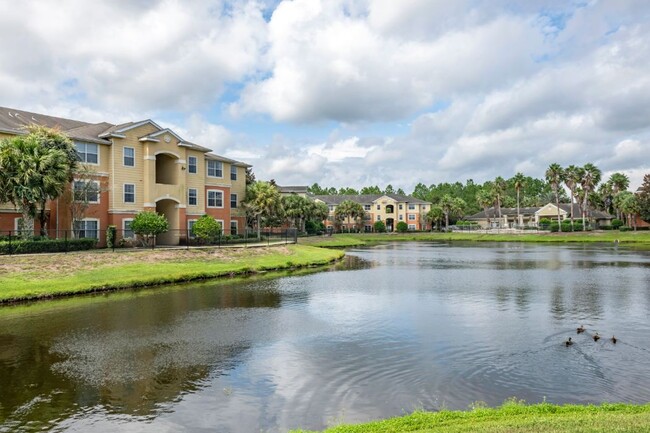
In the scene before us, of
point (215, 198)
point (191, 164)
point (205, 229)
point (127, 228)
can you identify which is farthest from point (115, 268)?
point (215, 198)

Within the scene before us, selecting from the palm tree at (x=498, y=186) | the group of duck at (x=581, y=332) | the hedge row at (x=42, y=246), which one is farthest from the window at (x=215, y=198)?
the palm tree at (x=498, y=186)

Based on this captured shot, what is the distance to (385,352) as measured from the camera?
15.4 meters

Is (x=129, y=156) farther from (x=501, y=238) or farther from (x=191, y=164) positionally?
(x=501, y=238)

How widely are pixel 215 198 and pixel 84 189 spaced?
1678 centimetres

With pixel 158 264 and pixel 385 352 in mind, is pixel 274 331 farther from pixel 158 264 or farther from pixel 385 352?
pixel 158 264

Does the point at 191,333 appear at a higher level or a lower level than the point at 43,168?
lower

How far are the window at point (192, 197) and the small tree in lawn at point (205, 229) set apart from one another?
14.6ft

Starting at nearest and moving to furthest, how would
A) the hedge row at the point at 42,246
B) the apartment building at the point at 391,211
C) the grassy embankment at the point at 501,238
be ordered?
the hedge row at the point at 42,246 < the grassy embankment at the point at 501,238 < the apartment building at the point at 391,211

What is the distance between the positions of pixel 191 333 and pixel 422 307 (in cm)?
1087

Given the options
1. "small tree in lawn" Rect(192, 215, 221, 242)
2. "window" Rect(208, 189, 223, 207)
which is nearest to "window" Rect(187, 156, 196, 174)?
"window" Rect(208, 189, 223, 207)

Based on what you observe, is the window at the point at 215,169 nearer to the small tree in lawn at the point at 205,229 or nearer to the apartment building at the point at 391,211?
the small tree in lawn at the point at 205,229

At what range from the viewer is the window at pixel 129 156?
4541 centimetres

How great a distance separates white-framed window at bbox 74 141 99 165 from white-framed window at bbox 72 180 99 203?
7.08ft

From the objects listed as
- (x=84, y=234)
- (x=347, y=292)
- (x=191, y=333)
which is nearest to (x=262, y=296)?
(x=347, y=292)
